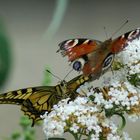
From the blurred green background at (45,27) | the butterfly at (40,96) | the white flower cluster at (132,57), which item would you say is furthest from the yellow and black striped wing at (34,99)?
the blurred green background at (45,27)

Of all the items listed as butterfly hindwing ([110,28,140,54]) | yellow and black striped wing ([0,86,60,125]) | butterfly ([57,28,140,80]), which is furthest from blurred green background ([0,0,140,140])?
butterfly hindwing ([110,28,140,54])

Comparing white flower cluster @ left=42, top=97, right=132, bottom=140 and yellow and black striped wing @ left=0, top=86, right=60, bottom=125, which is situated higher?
yellow and black striped wing @ left=0, top=86, right=60, bottom=125

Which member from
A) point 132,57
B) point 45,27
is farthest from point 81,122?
point 45,27

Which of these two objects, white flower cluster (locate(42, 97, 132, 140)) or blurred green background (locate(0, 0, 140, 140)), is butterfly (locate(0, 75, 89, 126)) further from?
blurred green background (locate(0, 0, 140, 140))

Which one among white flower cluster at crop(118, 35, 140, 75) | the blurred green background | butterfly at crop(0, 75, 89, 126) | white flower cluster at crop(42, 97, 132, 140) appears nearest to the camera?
white flower cluster at crop(42, 97, 132, 140)

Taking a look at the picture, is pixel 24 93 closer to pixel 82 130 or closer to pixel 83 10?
pixel 82 130

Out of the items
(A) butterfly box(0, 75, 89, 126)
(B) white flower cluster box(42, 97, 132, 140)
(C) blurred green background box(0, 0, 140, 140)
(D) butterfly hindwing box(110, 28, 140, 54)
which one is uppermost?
(C) blurred green background box(0, 0, 140, 140)
